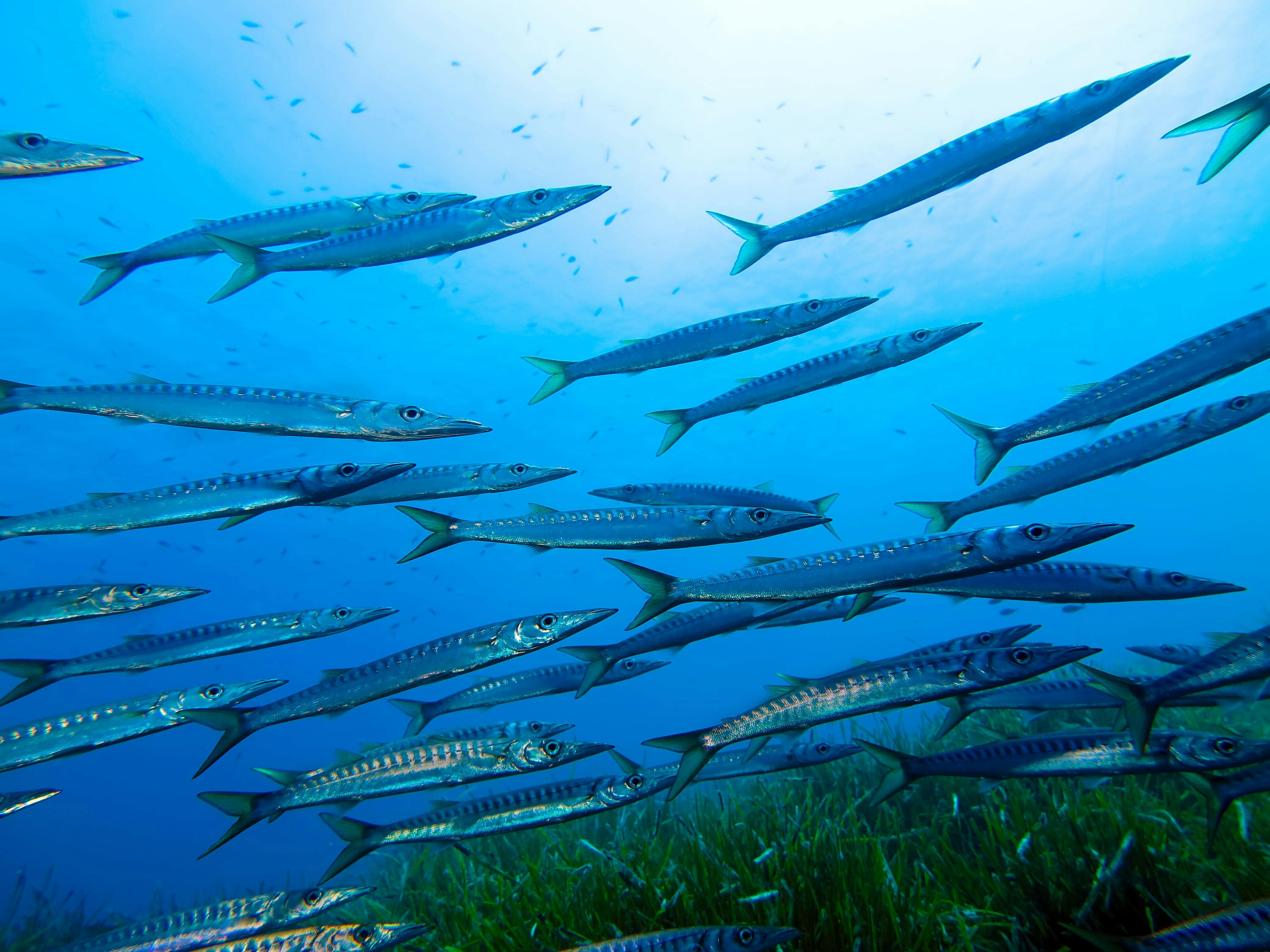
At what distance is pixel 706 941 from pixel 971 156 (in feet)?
17.0

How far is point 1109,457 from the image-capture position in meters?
3.69

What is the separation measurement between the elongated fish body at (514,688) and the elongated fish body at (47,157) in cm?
404

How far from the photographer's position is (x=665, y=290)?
21188 millimetres

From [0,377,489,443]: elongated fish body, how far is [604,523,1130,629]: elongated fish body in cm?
159

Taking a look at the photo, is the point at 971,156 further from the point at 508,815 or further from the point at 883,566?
the point at 508,815

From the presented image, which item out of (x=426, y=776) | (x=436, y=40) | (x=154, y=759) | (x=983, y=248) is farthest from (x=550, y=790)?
(x=154, y=759)

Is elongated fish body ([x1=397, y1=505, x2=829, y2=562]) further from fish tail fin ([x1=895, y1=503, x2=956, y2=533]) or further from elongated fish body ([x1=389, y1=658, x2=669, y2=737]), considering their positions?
elongated fish body ([x1=389, y1=658, x2=669, y2=737])

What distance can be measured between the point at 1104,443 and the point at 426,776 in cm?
496

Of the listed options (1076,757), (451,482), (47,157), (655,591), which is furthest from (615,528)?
(47,157)

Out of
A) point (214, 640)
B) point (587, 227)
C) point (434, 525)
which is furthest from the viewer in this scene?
point (587, 227)

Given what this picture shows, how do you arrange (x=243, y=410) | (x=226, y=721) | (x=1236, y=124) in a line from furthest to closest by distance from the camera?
(x=226, y=721)
(x=243, y=410)
(x=1236, y=124)

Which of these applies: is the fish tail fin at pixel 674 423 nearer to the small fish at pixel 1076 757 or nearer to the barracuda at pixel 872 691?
the barracuda at pixel 872 691

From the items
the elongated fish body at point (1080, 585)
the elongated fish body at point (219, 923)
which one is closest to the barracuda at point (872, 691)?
the elongated fish body at point (1080, 585)

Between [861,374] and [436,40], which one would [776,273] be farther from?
[861,374]
